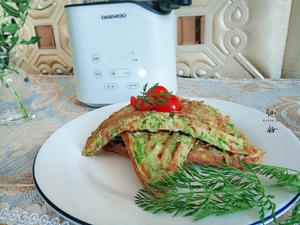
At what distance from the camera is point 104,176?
456 millimetres

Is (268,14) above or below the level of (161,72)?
above

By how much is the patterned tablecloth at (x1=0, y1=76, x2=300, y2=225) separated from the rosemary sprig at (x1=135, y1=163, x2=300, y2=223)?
0.43ft

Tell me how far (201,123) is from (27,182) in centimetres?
30

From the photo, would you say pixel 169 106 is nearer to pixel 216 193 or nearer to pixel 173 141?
pixel 173 141

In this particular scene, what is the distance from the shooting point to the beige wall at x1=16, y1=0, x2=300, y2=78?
876 millimetres

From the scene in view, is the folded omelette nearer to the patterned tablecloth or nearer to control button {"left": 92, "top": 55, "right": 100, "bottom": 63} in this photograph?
the patterned tablecloth

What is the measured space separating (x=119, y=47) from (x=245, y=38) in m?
0.46

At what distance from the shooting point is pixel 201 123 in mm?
472

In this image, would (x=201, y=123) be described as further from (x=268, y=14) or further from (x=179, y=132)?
(x=268, y=14)

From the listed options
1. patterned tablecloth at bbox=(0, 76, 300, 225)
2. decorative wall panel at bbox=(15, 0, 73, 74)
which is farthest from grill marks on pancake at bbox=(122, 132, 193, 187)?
decorative wall panel at bbox=(15, 0, 73, 74)

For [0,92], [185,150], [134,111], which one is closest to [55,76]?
[0,92]

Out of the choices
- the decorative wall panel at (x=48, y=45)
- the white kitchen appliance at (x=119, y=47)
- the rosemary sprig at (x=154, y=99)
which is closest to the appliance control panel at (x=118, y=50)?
the white kitchen appliance at (x=119, y=47)

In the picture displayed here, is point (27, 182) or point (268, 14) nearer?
point (27, 182)

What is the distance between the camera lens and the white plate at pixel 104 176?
0.33 meters
